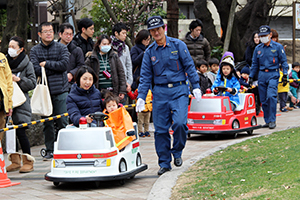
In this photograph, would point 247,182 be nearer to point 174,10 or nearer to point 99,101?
point 99,101

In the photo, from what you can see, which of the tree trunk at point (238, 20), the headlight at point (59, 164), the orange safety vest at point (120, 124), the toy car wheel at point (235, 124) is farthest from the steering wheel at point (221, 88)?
the tree trunk at point (238, 20)

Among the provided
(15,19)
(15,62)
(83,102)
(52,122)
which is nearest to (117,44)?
(52,122)

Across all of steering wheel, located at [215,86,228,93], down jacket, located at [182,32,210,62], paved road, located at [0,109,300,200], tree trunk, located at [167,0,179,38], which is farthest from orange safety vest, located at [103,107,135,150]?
tree trunk, located at [167,0,179,38]

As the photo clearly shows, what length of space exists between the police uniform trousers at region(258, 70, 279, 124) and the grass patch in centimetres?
299

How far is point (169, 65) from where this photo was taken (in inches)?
274

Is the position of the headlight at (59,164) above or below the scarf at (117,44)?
below

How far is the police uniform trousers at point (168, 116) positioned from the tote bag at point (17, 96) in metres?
2.11

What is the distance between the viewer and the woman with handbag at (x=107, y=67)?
887 cm

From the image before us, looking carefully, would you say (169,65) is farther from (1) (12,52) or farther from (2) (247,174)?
(1) (12,52)

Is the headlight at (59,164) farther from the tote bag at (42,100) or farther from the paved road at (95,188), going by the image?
the tote bag at (42,100)

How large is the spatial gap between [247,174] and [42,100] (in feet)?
12.5

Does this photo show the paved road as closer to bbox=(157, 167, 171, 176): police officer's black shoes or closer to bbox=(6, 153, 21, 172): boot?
bbox=(157, 167, 171, 176): police officer's black shoes

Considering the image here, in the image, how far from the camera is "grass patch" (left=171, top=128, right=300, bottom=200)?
5.07m

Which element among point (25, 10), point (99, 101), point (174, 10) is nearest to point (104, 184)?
point (99, 101)
